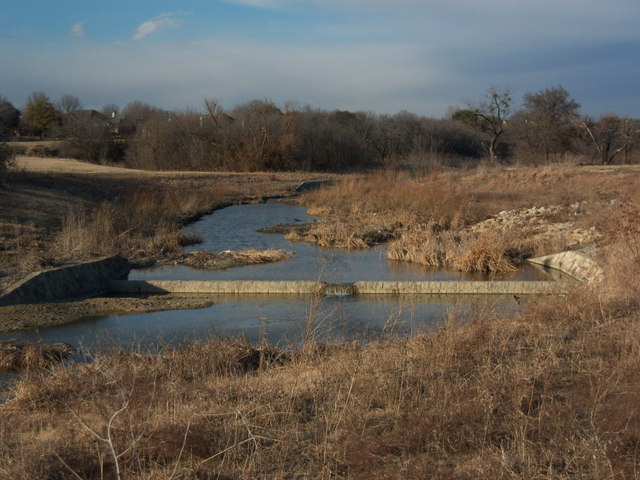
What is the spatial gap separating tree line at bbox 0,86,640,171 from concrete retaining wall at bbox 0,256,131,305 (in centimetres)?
2922

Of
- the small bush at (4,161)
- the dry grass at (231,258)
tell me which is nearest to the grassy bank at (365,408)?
the dry grass at (231,258)

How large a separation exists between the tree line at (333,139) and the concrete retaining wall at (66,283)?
29.2 meters

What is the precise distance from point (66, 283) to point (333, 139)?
42331mm

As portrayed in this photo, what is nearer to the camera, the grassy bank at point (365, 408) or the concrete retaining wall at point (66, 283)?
the grassy bank at point (365, 408)

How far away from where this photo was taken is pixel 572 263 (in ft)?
52.4

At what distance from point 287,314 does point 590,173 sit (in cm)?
2119

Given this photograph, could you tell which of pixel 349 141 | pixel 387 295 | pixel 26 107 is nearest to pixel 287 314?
pixel 387 295

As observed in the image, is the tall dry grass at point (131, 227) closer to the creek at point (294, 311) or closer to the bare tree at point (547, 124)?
the creek at point (294, 311)

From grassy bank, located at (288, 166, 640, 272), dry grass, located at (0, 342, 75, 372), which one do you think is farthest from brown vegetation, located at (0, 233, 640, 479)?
grassy bank, located at (288, 166, 640, 272)

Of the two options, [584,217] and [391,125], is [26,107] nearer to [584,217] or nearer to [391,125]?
[391,125]

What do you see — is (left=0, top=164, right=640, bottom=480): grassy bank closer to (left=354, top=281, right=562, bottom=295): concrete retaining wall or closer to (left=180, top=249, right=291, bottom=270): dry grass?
(left=354, top=281, right=562, bottom=295): concrete retaining wall

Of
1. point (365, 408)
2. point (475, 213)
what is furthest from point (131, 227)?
point (365, 408)

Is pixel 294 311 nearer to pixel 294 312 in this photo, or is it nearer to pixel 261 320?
pixel 294 312

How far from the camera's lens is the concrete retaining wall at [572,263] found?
1422cm
